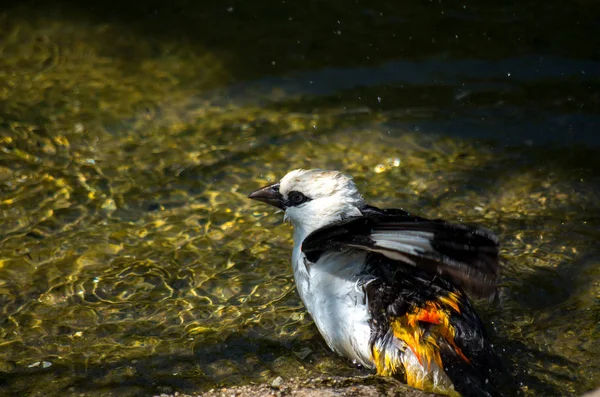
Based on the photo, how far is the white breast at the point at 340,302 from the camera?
4270 millimetres

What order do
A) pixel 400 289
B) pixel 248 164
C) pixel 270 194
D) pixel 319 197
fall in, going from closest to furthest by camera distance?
pixel 400 289, pixel 319 197, pixel 270 194, pixel 248 164

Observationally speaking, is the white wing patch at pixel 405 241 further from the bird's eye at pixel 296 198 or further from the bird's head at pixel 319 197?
the bird's eye at pixel 296 198

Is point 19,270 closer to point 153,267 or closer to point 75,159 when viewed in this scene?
point 153,267

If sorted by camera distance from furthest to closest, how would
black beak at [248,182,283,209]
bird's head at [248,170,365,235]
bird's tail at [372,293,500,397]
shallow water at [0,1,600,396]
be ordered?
black beak at [248,182,283,209], bird's head at [248,170,365,235], shallow water at [0,1,600,396], bird's tail at [372,293,500,397]

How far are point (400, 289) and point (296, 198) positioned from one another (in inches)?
39.0

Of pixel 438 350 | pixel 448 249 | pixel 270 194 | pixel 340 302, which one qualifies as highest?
pixel 270 194

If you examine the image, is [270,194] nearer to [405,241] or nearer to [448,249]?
[405,241]

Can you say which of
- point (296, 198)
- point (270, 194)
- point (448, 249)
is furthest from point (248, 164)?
point (448, 249)

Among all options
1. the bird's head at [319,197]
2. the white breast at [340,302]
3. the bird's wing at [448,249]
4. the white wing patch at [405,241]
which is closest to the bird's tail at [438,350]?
the white breast at [340,302]

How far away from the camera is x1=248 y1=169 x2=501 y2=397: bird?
3.76m

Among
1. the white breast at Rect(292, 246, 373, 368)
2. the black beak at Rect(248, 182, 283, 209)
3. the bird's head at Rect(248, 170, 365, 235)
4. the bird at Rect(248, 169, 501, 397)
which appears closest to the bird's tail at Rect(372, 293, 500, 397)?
the bird at Rect(248, 169, 501, 397)

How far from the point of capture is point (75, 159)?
249 inches

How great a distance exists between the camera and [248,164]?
20.8ft

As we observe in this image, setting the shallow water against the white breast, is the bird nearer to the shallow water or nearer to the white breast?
the white breast
